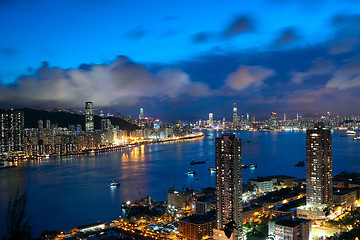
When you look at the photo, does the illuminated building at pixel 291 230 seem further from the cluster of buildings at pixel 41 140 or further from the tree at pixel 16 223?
the cluster of buildings at pixel 41 140

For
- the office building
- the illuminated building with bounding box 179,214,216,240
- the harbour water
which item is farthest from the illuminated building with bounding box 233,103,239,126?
the illuminated building with bounding box 179,214,216,240

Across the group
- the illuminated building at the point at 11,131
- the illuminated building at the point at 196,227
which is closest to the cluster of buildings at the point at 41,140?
the illuminated building at the point at 11,131

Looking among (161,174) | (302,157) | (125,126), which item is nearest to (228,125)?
(125,126)

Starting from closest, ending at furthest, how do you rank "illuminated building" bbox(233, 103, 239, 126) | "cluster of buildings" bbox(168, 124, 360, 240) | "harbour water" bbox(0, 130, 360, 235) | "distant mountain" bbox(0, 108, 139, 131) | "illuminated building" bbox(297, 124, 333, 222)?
"cluster of buildings" bbox(168, 124, 360, 240) < "illuminated building" bbox(297, 124, 333, 222) < "harbour water" bbox(0, 130, 360, 235) < "distant mountain" bbox(0, 108, 139, 131) < "illuminated building" bbox(233, 103, 239, 126)

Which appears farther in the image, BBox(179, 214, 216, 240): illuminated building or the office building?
the office building

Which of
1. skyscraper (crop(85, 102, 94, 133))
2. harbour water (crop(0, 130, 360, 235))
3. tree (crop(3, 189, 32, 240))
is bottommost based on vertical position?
harbour water (crop(0, 130, 360, 235))

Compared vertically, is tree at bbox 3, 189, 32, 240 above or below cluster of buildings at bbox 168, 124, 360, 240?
above

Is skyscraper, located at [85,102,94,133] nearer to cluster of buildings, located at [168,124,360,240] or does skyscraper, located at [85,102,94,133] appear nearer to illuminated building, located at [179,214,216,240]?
cluster of buildings, located at [168,124,360,240]

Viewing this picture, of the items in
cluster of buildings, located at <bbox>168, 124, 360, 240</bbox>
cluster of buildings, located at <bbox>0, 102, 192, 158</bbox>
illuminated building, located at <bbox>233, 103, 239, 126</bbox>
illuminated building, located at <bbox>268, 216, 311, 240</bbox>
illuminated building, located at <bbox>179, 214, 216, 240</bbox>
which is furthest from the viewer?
illuminated building, located at <bbox>233, 103, 239, 126</bbox>
